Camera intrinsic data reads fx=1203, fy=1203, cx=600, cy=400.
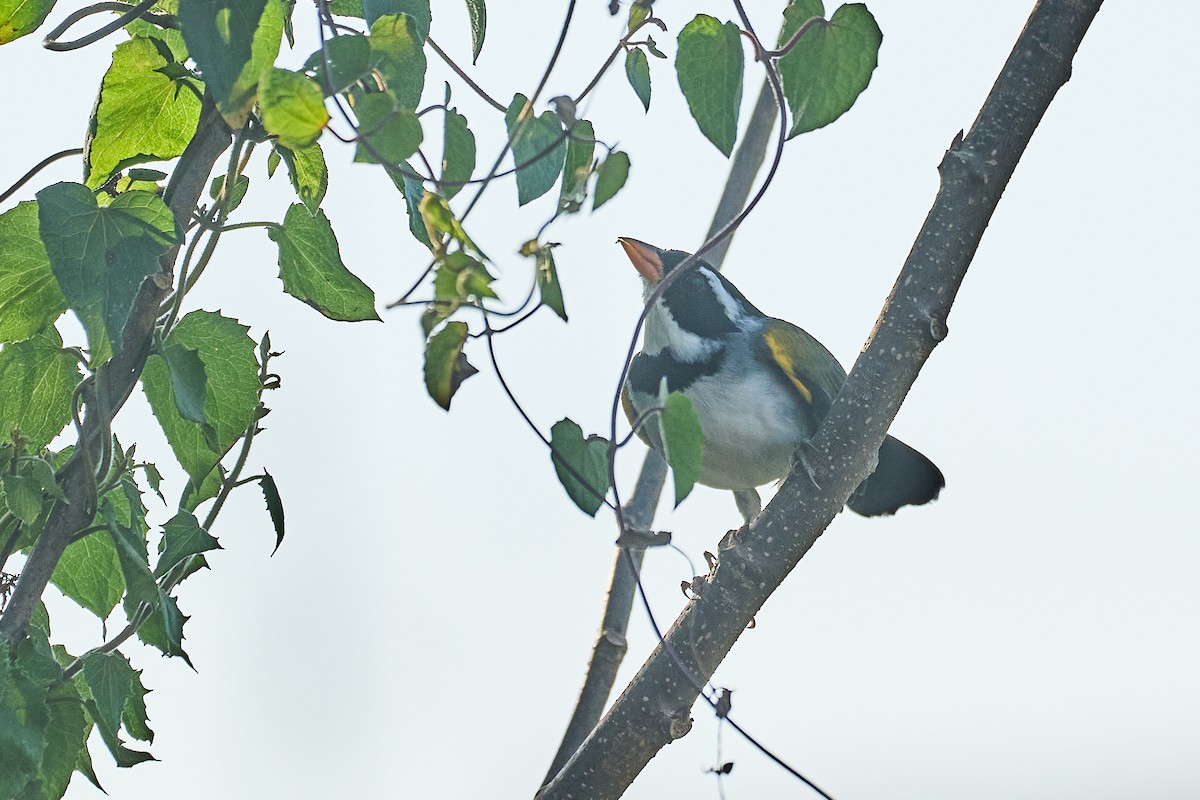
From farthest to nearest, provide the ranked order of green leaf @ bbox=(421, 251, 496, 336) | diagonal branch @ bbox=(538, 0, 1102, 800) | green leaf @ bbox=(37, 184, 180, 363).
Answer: diagonal branch @ bbox=(538, 0, 1102, 800)
green leaf @ bbox=(37, 184, 180, 363)
green leaf @ bbox=(421, 251, 496, 336)

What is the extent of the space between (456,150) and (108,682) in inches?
16.6

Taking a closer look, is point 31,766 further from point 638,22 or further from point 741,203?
point 741,203

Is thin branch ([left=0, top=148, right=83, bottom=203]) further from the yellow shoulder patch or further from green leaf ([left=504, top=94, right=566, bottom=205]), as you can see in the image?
the yellow shoulder patch

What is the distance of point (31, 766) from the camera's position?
0.72 meters

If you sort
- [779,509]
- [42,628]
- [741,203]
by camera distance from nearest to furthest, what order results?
1. [42,628]
2. [779,509]
3. [741,203]

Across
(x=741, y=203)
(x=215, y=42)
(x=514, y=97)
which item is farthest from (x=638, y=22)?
(x=741, y=203)

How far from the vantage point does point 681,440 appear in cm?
61

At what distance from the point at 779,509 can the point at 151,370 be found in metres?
Answer: 0.46

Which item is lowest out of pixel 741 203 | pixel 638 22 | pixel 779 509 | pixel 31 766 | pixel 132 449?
pixel 31 766

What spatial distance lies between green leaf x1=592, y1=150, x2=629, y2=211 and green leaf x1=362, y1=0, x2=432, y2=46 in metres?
0.13

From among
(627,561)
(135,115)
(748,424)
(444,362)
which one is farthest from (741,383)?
(444,362)

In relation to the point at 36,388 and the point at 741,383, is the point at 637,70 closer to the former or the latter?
the point at 36,388

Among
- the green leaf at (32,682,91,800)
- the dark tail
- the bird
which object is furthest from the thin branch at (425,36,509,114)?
the dark tail

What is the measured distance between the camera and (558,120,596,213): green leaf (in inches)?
25.9
